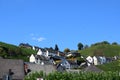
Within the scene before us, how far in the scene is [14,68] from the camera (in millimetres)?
79688

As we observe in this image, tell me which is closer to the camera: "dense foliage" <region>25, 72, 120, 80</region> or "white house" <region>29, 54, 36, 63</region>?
"dense foliage" <region>25, 72, 120, 80</region>

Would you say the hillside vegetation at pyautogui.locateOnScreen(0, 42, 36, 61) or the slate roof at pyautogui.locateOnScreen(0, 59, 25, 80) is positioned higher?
the hillside vegetation at pyautogui.locateOnScreen(0, 42, 36, 61)

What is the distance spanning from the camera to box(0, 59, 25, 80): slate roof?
77375 mm

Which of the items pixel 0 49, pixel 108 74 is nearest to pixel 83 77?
pixel 108 74

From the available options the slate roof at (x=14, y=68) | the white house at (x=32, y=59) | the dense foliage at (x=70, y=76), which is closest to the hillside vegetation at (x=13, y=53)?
the white house at (x=32, y=59)

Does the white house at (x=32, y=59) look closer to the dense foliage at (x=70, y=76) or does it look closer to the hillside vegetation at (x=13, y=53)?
the hillside vegetation at (x=13, y=53)

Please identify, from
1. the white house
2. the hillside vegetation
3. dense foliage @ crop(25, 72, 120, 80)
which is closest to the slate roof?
dense foliage @ crop(25, 72, 120, 80)

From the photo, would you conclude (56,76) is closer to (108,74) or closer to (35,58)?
(108,74)

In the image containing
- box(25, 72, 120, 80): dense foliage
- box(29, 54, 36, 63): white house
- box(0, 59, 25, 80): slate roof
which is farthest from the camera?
box(29, 54, 36, 63): white house

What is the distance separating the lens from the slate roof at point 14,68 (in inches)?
3046

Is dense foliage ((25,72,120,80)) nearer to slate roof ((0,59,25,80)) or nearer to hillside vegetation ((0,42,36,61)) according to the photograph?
slate roof ((0,59,25,80))

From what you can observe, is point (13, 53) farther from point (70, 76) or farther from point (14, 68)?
point (70, 76)

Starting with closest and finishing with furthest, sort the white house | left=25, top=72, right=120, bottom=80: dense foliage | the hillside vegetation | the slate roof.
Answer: left=25, top=72, right=120, bottom=80: dense foliage, the slate roof, the hillside vegetation, the white house

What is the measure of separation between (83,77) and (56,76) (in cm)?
500
